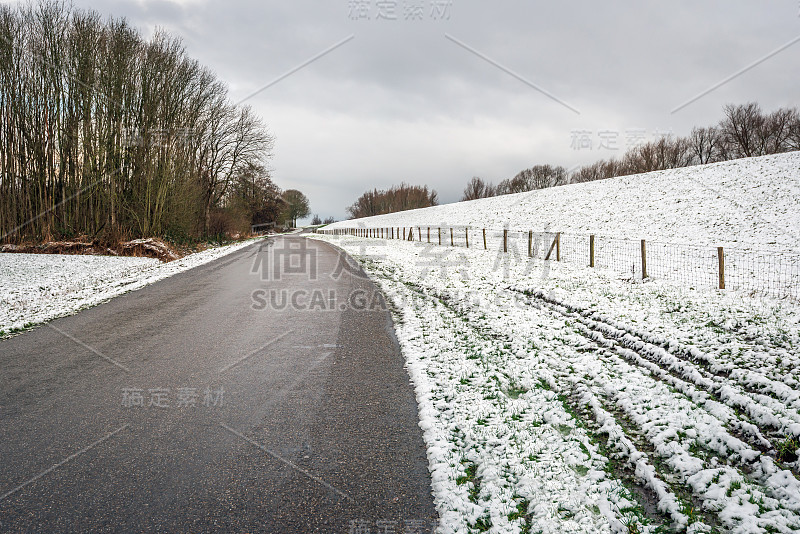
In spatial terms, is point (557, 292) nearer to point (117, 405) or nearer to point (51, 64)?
point (117, 405)

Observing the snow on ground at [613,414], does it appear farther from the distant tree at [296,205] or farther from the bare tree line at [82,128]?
the distant tree at [296,205]

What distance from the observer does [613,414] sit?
4.02 meters

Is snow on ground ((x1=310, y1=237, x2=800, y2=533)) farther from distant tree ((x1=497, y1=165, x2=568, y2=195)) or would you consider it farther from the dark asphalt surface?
distant tree ((x1=497, y1=165, x2=568, y2=195))

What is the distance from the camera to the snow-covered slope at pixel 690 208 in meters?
21.2

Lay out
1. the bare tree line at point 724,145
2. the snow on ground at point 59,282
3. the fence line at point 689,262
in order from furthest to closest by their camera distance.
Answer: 1. the bare tree line at point 724,145
2. the fence line at point 689,262
3. the snow on ground at point 59,282

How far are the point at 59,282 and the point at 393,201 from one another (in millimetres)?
104334

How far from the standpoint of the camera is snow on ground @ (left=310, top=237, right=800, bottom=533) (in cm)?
269

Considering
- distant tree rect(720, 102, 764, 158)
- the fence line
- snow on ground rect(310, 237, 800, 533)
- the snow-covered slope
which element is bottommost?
snow on ground rect(310, 237, 800, 533)

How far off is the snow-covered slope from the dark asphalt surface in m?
20.8

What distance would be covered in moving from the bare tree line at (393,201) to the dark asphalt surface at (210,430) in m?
97.6

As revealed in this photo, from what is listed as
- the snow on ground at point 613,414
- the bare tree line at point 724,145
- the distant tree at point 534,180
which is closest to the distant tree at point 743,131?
the bare tree line at point 724,145

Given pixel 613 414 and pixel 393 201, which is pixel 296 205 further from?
pixel 613 414

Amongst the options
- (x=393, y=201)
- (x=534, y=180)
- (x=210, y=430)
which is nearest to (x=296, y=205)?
(x=393, y=201)

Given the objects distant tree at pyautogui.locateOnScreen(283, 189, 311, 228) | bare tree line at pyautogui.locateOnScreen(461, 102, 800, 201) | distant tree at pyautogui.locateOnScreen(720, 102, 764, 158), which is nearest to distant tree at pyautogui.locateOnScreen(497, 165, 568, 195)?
bare tree line at pyautogui.locateOnScreen(461, 102, 800, 201)
